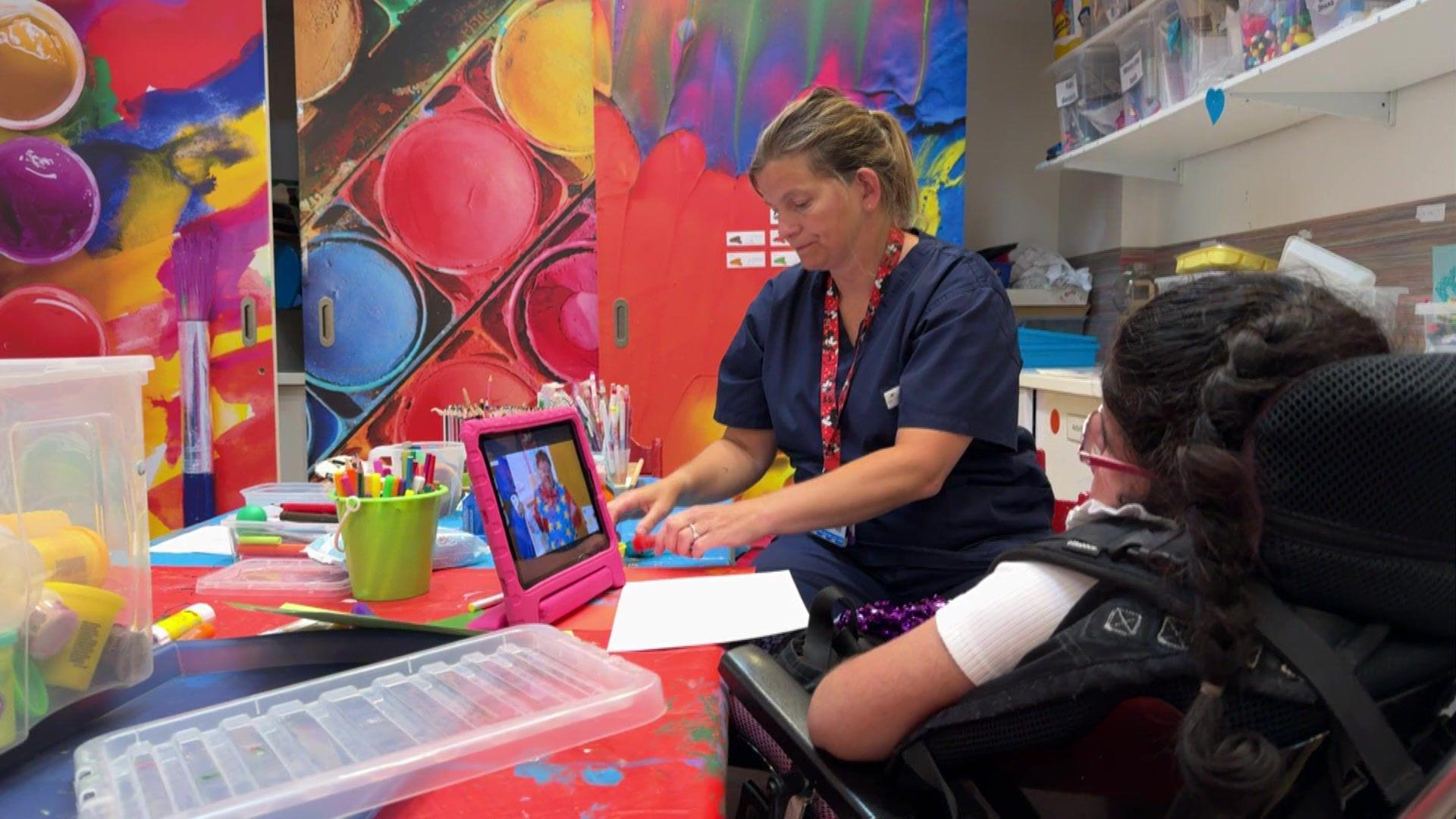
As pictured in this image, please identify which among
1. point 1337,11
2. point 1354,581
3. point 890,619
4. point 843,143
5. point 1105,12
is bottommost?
point 890,619

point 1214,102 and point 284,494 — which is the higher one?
point 1214,102

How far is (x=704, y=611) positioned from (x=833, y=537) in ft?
1.52

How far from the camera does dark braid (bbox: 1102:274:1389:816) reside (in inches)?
23.4

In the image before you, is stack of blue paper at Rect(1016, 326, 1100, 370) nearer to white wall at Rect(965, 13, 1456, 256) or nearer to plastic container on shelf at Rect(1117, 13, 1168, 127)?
white wall at Rect(965, 13, 1456, 256)

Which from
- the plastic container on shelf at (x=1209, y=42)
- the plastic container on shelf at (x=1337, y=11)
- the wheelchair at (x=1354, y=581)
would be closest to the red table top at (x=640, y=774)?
the wheelchair at (x=1354, y=581)

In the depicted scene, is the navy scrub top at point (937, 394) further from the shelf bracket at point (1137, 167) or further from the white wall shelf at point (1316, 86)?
the shelf bracket at point (1137, 167)

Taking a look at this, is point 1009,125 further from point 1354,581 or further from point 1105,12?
point 1354,581

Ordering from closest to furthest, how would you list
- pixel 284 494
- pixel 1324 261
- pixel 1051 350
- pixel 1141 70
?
pixel 284 494 < pixel 1324 261 < pixel 1141 70 < pixel 1051 350

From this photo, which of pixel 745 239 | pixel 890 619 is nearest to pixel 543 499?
pixel 890 619

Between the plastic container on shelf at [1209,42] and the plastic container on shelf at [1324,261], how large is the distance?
421 mm

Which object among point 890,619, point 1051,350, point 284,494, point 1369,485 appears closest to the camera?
point 1369,485

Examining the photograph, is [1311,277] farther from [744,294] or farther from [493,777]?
[744,294]

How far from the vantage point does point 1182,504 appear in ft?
2.16

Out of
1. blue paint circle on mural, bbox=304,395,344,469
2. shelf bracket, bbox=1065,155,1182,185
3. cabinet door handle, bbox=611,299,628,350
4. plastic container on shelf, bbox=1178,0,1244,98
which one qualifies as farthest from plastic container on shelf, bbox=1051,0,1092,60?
blue paint circle on mural, bbox=304,395,344,469
